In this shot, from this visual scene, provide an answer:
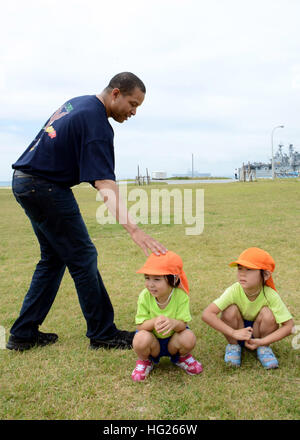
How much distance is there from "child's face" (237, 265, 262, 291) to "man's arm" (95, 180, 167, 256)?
70 cm

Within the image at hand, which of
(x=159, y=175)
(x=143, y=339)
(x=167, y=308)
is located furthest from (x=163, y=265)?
(x=159, y=175)

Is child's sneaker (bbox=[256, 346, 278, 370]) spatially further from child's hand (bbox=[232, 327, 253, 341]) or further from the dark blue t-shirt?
the dark blue t-shirt

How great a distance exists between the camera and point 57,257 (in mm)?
3381

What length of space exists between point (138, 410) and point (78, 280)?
1.14 meters

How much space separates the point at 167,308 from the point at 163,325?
23 cm

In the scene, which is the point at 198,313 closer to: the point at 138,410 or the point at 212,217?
the point at 138,410

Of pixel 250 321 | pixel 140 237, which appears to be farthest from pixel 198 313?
pixel 140 237

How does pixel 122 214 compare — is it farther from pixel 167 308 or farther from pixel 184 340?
pixel 184 340

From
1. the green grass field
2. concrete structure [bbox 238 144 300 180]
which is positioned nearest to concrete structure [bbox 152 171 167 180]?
concrete structure [bbox 238 144 300 180]

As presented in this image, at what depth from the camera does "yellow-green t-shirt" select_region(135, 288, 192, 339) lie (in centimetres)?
290

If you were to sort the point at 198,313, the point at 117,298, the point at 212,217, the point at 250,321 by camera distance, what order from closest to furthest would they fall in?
the point at 250,321 → the point at 198,313 → the point at 117,298 → the point at 212,217

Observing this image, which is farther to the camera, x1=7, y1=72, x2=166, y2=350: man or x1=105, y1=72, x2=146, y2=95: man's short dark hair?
x1=105, y1=72, x2=146, y2=95: man's short dark hair
